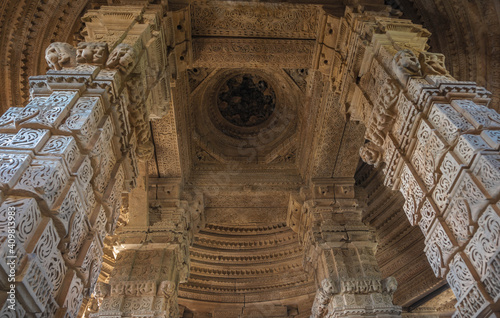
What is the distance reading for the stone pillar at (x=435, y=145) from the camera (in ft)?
7.34

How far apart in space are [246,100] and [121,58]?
4.80 meters

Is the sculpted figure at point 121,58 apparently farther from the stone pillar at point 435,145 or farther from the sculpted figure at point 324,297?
the sculpted figure at point 324,297

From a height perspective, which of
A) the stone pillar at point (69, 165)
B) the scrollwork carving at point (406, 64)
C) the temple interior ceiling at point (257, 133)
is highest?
the temple interior ceiling at point (257, 133)

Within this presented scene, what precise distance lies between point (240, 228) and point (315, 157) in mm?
3373

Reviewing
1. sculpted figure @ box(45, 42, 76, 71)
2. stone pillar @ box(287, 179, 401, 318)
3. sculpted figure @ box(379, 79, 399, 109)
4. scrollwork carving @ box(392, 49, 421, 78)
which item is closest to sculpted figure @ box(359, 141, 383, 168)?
sculpted figure @ box(379, 79, 399, 109)

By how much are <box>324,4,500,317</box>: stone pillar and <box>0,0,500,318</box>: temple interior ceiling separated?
3.40ft

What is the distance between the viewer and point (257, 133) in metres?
7.79

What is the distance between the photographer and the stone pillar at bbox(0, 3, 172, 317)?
1893mm

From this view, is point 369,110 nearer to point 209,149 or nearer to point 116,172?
point 116,172

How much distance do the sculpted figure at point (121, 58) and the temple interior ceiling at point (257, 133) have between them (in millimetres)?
1314

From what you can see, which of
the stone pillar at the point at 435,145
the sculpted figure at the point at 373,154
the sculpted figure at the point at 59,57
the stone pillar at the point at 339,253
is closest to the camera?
the stone pillar at the point at 435,145

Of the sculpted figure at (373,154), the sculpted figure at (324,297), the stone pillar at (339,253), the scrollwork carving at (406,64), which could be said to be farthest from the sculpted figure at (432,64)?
the sculpted figure at (324,297)

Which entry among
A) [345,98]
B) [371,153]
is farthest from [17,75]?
[371,153]

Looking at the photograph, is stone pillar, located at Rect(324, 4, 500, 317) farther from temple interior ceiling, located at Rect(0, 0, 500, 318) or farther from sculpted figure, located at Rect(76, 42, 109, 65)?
sculpted figure, located at Rect(76, 42, 109, 65)
